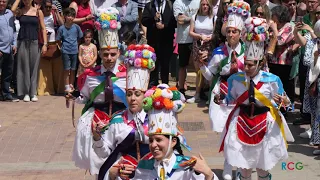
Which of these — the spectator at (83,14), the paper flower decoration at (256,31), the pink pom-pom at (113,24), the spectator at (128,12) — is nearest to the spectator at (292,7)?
the spectator at (128,12)

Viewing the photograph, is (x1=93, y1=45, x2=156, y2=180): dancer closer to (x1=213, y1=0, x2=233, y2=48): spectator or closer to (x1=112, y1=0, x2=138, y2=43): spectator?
(x1=213, y1=0, x2=233, y2=48): spectator

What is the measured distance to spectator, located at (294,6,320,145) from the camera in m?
10.1

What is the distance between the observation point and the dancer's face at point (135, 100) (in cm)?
630

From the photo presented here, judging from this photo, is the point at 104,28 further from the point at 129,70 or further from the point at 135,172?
the point at 135,172

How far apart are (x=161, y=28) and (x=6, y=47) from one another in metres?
2.89

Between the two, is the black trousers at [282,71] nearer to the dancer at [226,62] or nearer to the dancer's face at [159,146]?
the dancer at [226,62]

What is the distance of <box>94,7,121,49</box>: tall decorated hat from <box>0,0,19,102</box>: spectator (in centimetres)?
629

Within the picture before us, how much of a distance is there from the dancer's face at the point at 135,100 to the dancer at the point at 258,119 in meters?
1.69

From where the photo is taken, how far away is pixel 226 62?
8.91 metres

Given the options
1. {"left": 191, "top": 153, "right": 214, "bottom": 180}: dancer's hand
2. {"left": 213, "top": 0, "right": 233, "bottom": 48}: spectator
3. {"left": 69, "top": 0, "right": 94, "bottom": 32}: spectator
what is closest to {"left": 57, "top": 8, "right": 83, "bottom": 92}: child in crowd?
{"left": 69, "top": 0, "right": 94, "bottom": 32}: spectator

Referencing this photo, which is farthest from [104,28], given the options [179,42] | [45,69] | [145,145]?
[45,69]

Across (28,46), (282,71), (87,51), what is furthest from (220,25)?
(28,46)

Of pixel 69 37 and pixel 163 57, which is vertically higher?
pixel 69 37

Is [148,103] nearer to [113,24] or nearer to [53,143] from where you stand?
[113,24]
